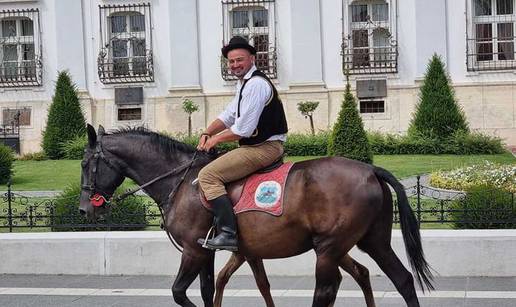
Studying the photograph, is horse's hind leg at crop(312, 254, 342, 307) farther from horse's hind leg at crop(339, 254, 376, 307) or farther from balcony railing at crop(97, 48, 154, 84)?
balcony railing at crop(97, 48, 154, 84)

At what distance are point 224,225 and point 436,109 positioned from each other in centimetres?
2077

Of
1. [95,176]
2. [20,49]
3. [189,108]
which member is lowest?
[95,176]

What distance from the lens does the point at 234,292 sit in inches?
382

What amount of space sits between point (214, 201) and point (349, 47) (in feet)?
74.6

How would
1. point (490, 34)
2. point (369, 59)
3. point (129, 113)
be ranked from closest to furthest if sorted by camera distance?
point (490, 34), point (369, 59), point (129, 113)

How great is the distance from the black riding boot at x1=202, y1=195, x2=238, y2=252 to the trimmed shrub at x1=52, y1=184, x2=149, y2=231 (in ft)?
15.3

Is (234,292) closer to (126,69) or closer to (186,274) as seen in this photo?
(186,274)

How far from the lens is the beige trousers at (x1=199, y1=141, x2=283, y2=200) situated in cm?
730

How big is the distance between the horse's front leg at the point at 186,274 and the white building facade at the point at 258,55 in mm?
21929

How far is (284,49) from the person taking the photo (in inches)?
1177

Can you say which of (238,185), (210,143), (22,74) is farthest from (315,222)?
(22,74)

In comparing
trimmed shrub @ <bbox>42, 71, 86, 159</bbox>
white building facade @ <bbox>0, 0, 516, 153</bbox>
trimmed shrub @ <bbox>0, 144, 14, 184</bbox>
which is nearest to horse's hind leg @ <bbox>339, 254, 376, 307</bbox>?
trimmed shrub @ <bbox>0, 144, 14, 184</bbox>

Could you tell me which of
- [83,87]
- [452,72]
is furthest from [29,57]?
[452,72]

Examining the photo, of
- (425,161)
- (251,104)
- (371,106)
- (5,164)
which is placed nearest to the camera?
(251,104)
